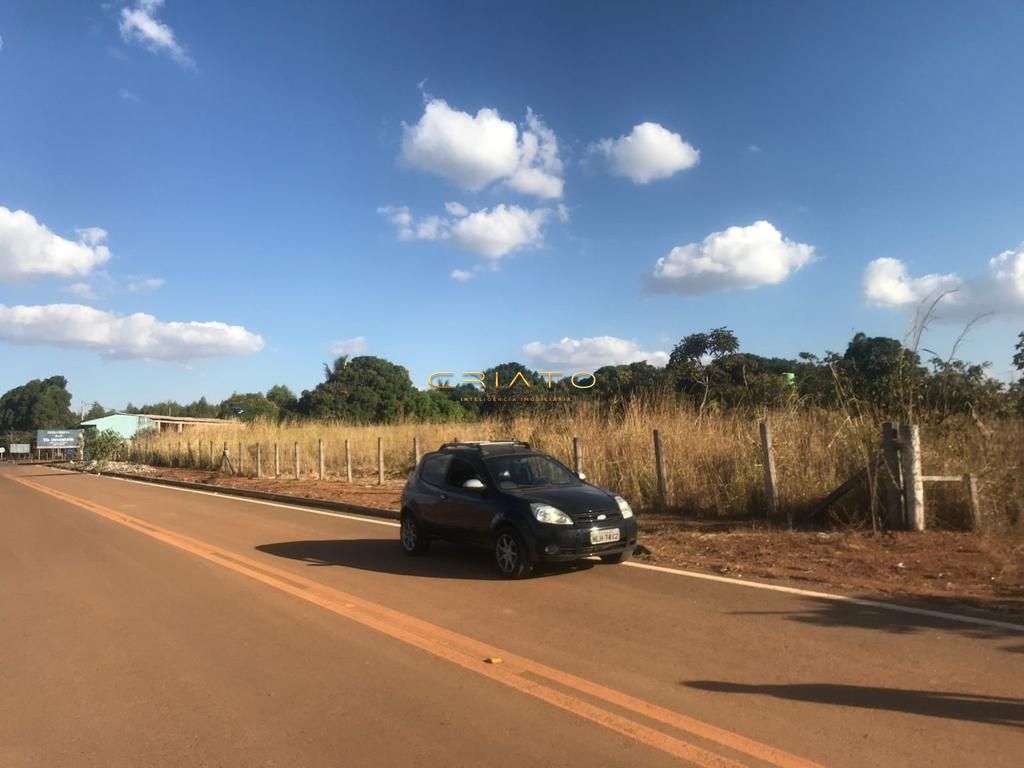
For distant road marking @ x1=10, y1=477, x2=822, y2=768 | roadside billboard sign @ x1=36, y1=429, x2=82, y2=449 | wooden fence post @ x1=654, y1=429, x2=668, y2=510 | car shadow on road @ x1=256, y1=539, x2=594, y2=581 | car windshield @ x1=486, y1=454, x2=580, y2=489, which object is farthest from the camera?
roadside billboard sign @ x1=36, y1=429, x2=82, y2=449

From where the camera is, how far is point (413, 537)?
1015cm

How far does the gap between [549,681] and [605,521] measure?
3564 mm

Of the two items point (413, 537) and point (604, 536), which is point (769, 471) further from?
point (413, 537)

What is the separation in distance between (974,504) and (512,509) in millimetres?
6641

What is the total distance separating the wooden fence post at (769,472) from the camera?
11946 millimetres

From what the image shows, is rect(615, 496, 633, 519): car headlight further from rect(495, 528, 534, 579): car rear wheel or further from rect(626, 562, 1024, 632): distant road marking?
rect(495, 528, 534, 579): car rear wheel

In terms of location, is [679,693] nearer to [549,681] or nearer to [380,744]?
[549,681]

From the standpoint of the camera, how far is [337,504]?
1764 cm

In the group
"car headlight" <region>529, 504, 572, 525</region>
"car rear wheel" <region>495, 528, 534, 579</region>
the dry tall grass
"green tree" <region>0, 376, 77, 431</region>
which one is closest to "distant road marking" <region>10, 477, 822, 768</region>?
"car rear wheel" <region>495, 528, 534, 579</region>

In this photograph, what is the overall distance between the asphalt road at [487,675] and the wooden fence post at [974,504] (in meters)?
4.62

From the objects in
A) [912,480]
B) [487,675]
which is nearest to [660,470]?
[912,480]

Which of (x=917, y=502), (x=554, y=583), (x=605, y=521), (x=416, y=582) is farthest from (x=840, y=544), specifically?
(x=416, y=582)

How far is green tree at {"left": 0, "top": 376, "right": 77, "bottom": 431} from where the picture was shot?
132 meters

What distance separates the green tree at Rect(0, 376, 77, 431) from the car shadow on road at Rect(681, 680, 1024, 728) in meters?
153
